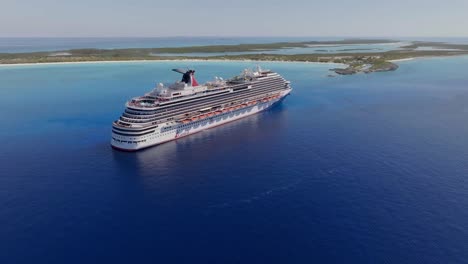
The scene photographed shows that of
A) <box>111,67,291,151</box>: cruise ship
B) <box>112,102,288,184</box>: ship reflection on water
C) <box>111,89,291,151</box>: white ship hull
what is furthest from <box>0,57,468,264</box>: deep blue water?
<box>111,67,291,151</box>: cruise ship

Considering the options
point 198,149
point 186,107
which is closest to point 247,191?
point 198,149

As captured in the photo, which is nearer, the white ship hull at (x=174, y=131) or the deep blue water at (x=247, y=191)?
the deep blue water at (x=247, y=191)

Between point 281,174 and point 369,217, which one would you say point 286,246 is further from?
point 281,174

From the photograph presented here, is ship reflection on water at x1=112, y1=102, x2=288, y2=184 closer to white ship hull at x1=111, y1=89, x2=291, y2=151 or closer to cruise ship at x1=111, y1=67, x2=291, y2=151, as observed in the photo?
white ship hull at x1=111, y1=89, x2=291, y2=151

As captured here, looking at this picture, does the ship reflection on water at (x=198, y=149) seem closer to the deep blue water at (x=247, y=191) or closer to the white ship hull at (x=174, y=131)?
the deep blue water at (x=247, y=191)

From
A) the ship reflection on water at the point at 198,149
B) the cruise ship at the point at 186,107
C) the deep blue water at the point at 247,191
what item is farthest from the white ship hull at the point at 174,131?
the deep blue water at the point at 247,191

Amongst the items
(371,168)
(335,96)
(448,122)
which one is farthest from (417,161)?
A: (335,96)

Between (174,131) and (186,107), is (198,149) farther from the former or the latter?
(186,107)
